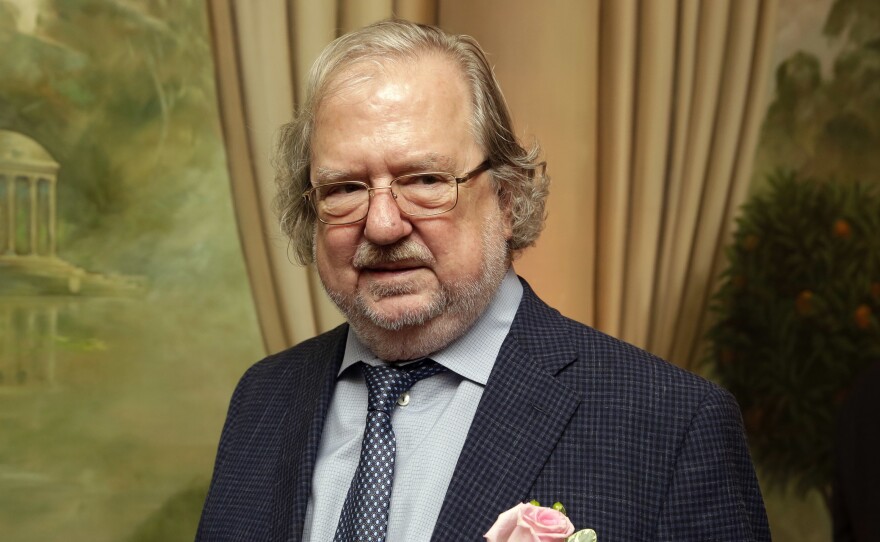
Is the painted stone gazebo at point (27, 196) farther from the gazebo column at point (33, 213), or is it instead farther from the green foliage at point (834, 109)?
the green foliage at point (834, 109)

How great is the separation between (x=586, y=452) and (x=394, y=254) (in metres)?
0.53

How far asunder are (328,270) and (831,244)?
1.97 m

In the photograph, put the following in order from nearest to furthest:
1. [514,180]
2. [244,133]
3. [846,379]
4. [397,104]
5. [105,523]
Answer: [397,104], [514,180], [105,523], [244,133], [846,379]

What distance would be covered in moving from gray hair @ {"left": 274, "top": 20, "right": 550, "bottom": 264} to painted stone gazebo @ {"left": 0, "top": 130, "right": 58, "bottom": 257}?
0.70 meters

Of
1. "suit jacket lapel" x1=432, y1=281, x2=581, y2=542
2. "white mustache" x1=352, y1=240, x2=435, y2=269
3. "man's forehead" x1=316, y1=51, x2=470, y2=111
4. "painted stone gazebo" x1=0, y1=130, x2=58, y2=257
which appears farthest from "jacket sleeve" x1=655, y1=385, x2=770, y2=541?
"painted stone gazebo" x1=0, y1=130, x2=58, y2=257

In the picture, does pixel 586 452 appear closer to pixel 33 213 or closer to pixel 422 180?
pixel 422 180

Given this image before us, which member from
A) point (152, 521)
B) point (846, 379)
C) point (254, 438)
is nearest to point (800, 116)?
point (846, 379)

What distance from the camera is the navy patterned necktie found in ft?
6.48

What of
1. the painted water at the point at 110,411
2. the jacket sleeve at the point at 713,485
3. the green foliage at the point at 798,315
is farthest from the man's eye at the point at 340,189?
the green foliage at the point at 798,315

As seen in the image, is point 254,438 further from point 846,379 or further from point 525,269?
point 846,379

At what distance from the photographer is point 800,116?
355 centimetres

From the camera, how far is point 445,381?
2.16 meters

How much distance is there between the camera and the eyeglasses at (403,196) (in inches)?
82.4

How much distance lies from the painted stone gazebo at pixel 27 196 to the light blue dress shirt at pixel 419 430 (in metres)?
0.99
